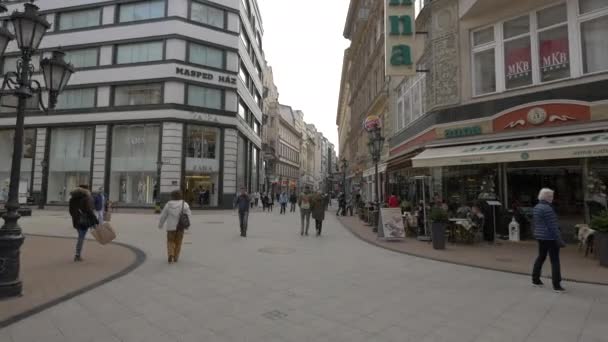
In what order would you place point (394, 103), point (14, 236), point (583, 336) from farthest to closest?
point (394, 103) → point (14, 236) → point (583, 336)

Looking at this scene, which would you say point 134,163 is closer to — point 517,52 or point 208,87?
point 208,87

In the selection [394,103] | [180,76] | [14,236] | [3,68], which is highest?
[3,68]

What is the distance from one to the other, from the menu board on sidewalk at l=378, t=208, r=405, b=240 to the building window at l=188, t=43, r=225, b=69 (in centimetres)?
2491

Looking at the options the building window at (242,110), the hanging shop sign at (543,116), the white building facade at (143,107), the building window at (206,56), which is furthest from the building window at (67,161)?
the hanging shop sign at (543,116)

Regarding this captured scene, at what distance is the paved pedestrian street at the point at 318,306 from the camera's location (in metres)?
4.18

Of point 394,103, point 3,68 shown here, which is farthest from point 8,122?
point 394,103

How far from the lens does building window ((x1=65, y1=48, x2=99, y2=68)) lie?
3166cm

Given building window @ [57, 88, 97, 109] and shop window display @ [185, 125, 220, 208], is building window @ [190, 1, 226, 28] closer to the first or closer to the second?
shop window display @ [185, 125, 220, 208]

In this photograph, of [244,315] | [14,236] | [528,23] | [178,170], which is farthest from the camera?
[178,170]

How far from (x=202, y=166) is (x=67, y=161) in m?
12.6

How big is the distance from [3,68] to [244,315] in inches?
1728

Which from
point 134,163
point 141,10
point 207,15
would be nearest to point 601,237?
point 134,163

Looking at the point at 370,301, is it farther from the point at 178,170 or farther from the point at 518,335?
the point at 178,170

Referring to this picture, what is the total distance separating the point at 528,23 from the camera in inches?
480
